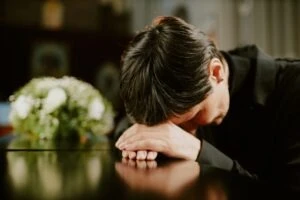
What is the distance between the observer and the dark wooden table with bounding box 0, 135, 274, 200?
0.57 m

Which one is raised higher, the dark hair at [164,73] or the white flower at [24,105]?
the dark hair at [164,73]

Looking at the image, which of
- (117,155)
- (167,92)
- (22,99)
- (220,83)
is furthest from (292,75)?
(22,99)

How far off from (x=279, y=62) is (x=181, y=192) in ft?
2.84

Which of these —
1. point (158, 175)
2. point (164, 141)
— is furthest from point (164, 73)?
point (158, 175)

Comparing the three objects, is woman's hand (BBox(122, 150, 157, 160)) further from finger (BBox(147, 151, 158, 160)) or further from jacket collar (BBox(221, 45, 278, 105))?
jacket collar (BBox(221, 45, 278, 105))

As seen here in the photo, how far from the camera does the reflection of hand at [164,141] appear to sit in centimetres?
95

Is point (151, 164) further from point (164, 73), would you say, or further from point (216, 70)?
point (216, 70)

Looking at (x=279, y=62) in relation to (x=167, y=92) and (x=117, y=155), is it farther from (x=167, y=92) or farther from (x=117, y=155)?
(x=117, y=155)

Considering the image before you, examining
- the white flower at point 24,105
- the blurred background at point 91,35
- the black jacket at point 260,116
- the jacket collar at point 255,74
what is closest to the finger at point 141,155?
the black jacket at point 260,116

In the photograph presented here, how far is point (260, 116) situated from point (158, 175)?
2.06 feet

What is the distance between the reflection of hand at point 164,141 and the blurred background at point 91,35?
8.70 feet

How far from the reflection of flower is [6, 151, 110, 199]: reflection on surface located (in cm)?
31

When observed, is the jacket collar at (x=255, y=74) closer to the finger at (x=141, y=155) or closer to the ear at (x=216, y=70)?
the ear at (x=216, y=70)

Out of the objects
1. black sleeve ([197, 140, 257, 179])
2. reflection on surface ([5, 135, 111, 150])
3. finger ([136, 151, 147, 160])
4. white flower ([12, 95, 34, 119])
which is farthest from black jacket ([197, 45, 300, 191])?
white flower ([12, 95, 34, 119])
